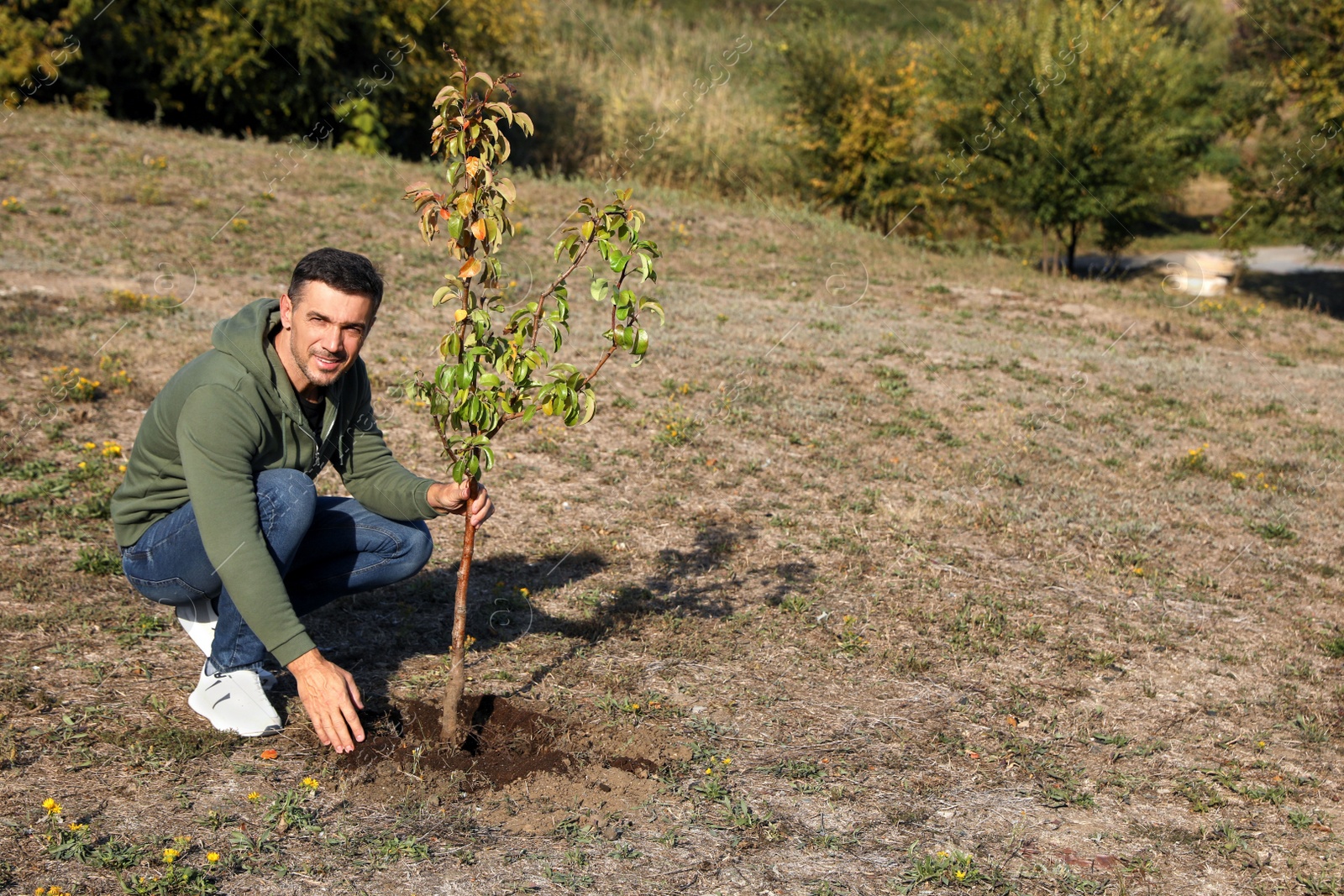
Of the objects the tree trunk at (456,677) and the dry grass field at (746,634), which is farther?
the tree trunk at (456,677)

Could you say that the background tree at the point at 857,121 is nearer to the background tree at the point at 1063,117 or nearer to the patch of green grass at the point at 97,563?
the background tree at the point at 1063,117

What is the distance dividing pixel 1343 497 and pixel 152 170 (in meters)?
10.5

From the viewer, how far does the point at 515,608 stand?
4703mm

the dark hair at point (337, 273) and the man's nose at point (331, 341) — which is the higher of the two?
the dark hair at point (337, 273)

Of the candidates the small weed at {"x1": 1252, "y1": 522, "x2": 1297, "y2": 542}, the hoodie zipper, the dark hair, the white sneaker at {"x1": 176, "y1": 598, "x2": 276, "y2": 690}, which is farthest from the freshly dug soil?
the small weed at {"x1": 1252, "y1": 522, "x2": 1297, "y2": 542}

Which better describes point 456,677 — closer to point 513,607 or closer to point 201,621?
point 201,621

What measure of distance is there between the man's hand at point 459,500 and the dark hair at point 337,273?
1.89 ft

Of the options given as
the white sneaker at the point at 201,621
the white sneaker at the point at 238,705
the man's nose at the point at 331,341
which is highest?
the man's nose at the point at 331,341

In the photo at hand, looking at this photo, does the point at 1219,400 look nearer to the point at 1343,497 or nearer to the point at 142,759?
Answer: the point at 1343,497

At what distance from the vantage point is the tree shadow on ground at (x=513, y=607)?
425 centimetres

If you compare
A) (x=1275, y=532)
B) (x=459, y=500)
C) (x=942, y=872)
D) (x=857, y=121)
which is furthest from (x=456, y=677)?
(x=857, y=121)

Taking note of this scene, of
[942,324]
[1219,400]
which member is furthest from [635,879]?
[942,324]

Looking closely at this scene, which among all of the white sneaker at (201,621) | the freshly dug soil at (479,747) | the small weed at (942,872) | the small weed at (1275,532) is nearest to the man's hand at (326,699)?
the freshly dug soil at (479,747)

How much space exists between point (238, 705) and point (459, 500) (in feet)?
3.12
